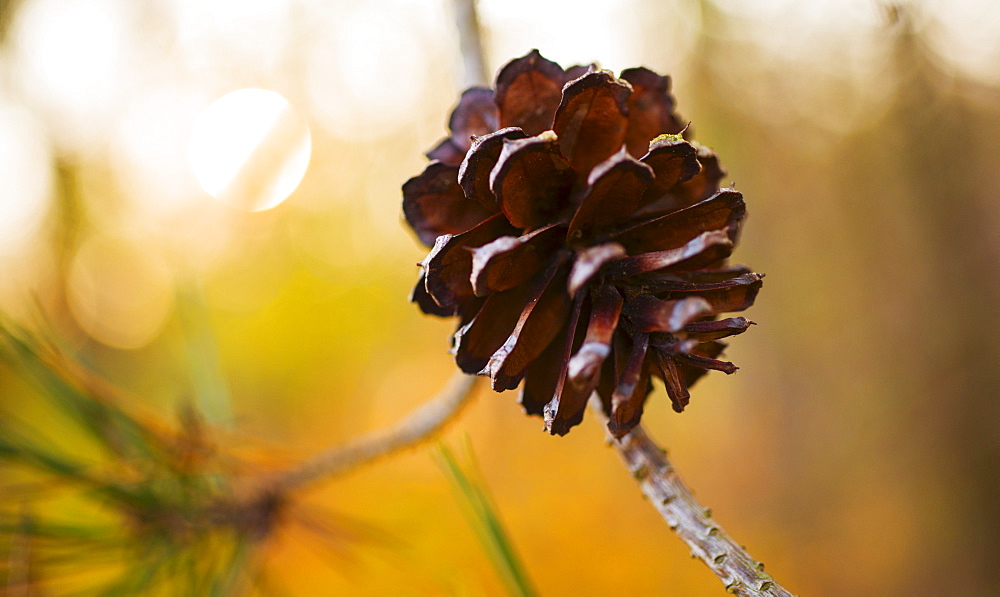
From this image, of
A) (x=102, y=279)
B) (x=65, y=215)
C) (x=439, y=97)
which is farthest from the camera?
(x=102, y=279)

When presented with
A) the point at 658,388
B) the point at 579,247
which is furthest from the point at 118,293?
the point at 579,247

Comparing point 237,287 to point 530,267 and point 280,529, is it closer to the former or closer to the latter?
point 280,529

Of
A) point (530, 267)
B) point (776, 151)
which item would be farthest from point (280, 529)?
point (776, 151)

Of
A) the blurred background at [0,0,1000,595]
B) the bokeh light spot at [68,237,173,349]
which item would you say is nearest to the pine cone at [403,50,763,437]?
the blurred background at [0,0,1000,595]

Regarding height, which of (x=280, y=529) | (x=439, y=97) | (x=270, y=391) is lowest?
(x=280, y=529)

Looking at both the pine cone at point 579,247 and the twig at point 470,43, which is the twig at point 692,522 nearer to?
the pine cone at point 579,247
